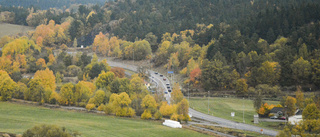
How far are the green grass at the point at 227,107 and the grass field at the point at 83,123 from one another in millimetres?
15327

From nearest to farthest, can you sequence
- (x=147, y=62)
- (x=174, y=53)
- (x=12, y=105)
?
(x=12, y=105) → (x=174, y=53) → (x=147, y=62)

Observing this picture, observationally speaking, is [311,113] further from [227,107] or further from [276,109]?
[227,107]

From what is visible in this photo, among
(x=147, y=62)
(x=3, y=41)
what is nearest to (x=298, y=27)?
(x=147, y=62)

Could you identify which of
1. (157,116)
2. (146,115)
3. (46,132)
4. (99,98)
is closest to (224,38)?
(99,98)

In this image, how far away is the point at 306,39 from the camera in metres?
106

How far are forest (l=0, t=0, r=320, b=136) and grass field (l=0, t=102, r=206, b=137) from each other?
5.80 meters

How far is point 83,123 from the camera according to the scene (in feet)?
225

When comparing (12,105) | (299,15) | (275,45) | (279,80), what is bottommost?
(12,105)

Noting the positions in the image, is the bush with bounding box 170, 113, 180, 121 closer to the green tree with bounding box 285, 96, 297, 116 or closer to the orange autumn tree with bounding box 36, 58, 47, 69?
the green tree with bounding box 285, 96, 297, 116

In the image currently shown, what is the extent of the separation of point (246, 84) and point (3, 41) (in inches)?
4427

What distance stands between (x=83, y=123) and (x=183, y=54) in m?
66.5

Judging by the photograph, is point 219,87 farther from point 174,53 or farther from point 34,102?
point 34,102

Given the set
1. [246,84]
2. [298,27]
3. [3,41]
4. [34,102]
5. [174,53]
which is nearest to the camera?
[34,102]

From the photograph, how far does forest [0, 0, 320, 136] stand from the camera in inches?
3593
